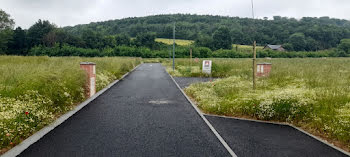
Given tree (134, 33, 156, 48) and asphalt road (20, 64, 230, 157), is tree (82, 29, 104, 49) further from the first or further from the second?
asphalt road (20, 64, 230, 157)

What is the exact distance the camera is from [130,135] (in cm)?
612

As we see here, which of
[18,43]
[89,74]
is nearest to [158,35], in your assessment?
[18,43]

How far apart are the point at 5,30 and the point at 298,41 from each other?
8314 centimetres

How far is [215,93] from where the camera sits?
39.5 feet

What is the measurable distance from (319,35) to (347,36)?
23.2 ft

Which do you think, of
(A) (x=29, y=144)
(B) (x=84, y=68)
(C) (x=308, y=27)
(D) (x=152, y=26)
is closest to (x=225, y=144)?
(A) (x=29, y=144)

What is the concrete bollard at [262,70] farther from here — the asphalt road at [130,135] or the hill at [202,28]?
the hill at [202,28]

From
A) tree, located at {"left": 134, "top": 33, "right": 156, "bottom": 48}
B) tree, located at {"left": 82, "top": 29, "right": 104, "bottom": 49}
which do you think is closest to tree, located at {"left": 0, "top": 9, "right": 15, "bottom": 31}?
tree, located at {"left": 82, "top": 29, "right": 104, "bottom": 49}

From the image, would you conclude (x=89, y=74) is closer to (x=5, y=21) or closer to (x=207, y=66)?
(x=207, y=66)

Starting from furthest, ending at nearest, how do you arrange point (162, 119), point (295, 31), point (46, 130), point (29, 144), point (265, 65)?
point (295, 31)
point (265, 65)
point (162, 119)
point (46, 130)
point (29, 144)

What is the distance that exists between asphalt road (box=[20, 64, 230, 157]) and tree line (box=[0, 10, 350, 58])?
144 ft

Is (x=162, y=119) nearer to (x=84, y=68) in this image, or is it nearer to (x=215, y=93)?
(x=215, y=93)

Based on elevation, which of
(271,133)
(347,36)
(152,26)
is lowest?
(271,133)

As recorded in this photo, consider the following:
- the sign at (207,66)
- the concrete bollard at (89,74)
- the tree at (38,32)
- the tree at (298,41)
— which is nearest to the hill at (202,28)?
the tree at (298,41)
